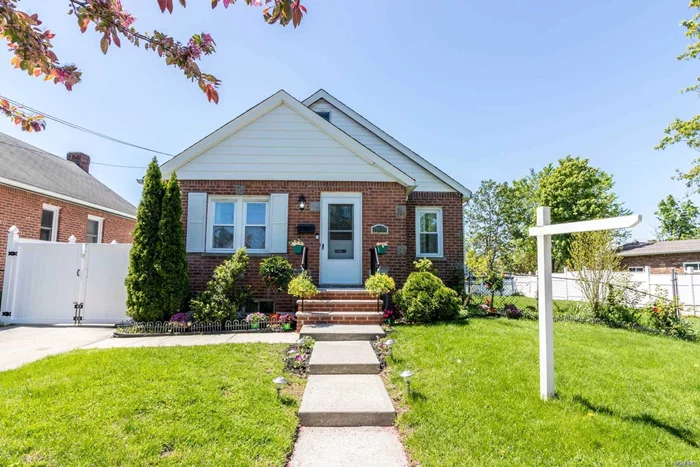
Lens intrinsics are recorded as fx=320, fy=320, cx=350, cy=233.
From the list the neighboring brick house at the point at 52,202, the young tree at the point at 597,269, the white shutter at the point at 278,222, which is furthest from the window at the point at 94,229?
the young tree at the point at 597,269

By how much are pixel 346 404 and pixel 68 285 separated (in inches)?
301

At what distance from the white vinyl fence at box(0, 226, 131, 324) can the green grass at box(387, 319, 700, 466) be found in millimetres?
6638

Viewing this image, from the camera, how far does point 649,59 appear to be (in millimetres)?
8570

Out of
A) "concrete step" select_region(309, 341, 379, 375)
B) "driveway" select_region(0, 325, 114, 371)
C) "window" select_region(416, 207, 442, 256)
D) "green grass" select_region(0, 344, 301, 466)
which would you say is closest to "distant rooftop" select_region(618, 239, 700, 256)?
"window" select_region(416, 207, 442, 256)

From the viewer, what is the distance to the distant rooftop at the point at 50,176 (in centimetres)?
970

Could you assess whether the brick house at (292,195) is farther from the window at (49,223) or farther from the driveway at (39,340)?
the window at (49,223)

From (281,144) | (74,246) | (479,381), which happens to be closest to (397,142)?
(281,144)

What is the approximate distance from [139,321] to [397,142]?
867cm

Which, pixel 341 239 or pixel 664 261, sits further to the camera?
pixel 664 261

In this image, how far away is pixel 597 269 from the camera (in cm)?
832

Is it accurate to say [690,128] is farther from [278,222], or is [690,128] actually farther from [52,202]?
[52,202]

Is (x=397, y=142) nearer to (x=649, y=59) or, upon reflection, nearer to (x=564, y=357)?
(x=649, y=59)

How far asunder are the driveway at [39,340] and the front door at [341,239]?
15.9ft

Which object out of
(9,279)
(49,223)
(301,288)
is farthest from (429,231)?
(49,223)
